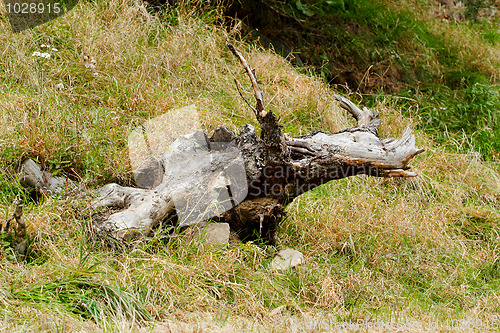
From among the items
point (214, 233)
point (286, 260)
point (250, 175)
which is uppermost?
point (250, 175)

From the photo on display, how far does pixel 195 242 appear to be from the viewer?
291 centimetres

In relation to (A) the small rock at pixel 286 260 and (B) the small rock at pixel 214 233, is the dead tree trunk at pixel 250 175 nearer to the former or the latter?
(B) the small rock at pixel 214 233

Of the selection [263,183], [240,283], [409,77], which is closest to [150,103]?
[263,183]

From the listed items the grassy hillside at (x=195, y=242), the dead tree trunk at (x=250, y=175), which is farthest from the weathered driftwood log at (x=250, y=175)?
the grassy hillside at (x=195, y=242)

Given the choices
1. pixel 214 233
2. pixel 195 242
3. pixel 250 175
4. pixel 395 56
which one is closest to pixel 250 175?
pixel 250 175

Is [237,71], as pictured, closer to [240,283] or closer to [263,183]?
[263,183]

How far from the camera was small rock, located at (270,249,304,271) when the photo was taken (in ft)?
9.95

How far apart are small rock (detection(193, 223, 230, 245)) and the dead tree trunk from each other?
2.7 inches

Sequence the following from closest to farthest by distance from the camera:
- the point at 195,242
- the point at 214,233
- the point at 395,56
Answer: the point at 195,242 → the point at 214,233 → the point at 395,56

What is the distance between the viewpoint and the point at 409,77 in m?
6.36

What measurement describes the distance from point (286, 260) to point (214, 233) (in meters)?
0.53

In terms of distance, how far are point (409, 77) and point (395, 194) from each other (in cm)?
274

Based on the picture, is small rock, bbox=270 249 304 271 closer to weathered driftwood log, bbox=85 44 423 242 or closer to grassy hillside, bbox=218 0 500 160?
weathered driftwood log, bbox=85 44 423 242

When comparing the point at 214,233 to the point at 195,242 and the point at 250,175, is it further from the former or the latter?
the point at 250,175
